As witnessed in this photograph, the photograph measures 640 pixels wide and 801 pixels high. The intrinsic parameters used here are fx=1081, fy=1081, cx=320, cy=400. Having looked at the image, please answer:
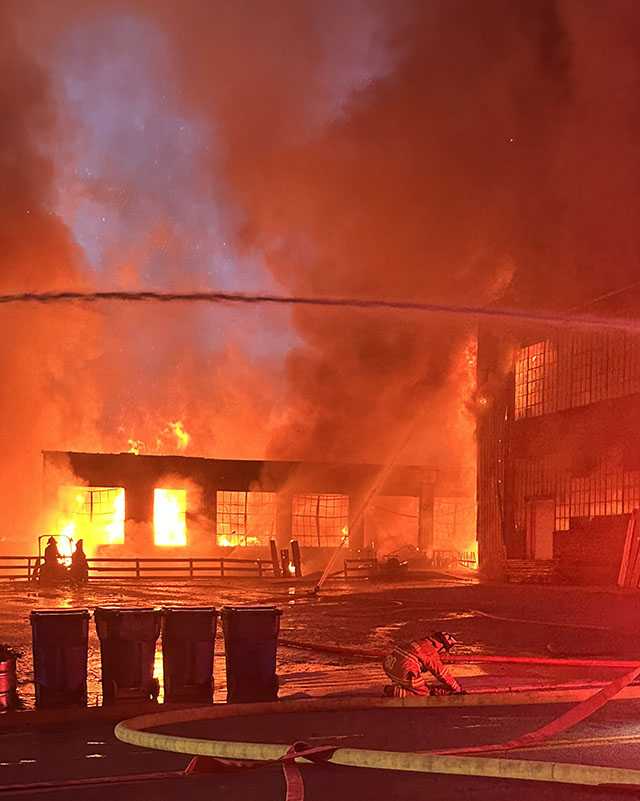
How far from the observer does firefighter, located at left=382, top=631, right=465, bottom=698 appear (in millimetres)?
9688

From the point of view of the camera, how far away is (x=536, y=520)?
3225 centimetres

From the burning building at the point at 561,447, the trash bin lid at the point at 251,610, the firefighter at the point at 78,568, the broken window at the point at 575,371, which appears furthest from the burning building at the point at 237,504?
the trash bin lid at the point at 251,610

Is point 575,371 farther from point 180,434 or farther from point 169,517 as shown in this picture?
point 180,434

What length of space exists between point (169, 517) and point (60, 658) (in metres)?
33.2

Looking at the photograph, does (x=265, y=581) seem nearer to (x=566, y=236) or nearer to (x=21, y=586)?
(x=21, y=586)

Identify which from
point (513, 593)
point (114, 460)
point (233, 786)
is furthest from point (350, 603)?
point (114, 460)

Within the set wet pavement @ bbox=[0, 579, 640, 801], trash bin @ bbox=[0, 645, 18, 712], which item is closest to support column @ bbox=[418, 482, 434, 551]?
wet pavement @ bbox=[0, 579, 640, 801]

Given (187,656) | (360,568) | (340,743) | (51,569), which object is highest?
(187,656)

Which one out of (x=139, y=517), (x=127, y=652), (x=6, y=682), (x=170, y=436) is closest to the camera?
(x=6, y=682)

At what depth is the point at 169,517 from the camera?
1682 inches

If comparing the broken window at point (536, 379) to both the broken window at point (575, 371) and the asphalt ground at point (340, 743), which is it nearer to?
the broken window at point (575, 371)

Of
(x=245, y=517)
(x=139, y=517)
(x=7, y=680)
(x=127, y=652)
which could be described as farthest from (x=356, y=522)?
(x=7, y=680)

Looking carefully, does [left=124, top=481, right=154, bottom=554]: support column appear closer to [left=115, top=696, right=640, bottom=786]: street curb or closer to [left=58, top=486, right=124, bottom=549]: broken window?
[left=58, top=486, right=124, bottom=549]: broken window

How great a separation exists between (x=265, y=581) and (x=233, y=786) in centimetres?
2599
